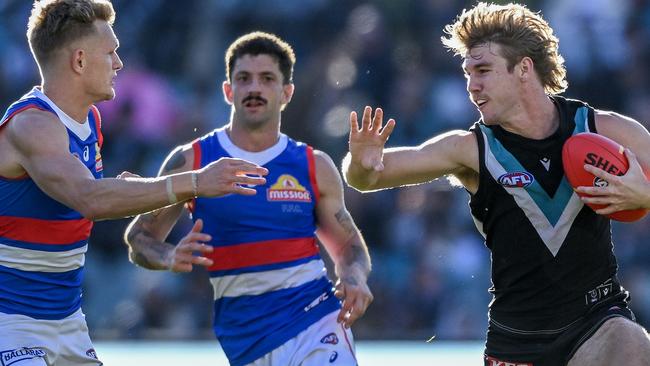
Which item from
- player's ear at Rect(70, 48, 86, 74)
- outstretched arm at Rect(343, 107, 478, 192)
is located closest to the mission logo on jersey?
outstretched arm at Rect(343, 107, 478, 192)

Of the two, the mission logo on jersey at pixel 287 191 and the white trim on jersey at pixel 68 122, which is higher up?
the white trim on jersey at pixel 68 122

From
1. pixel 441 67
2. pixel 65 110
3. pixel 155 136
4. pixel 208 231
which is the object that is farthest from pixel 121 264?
pixel 65 110

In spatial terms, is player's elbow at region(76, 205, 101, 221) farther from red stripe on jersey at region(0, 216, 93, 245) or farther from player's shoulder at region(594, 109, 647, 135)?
player's shoulder at region(594, 109, 647, 135)

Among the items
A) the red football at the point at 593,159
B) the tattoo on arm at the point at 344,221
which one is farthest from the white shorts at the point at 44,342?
the red football at the point at 593,159

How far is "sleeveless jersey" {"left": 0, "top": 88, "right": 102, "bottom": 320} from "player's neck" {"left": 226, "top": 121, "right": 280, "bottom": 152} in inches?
58.4

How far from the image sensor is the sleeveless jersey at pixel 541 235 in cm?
591

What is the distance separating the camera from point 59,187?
5.47 meters

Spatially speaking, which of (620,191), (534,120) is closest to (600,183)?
(620,191)

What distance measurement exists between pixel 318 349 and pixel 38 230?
1.85 m

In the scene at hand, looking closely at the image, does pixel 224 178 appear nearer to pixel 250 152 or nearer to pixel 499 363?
pixel 499 363

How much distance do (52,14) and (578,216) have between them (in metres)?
2.86

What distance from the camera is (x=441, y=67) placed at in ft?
44.0

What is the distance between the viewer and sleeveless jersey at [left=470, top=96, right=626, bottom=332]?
19.4ft

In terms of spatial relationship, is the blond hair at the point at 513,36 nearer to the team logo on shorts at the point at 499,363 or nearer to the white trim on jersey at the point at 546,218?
the white trim on jersey at the point at 546,218
